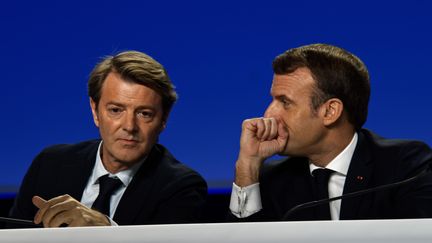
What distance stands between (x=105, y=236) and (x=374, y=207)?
3.20 ft

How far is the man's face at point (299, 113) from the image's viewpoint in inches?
60.7

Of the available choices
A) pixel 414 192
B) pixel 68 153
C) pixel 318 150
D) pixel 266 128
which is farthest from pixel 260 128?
pixel 68 153

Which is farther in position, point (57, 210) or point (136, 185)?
point (136, 185)

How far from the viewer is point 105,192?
1.57 meters

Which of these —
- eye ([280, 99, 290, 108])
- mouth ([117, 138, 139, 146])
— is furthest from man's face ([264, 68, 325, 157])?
mouth ([117, 138, 139, 146])

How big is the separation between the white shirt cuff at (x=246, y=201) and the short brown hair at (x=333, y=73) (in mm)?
247

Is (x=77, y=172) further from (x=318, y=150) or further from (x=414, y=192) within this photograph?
(x=414, y=192)

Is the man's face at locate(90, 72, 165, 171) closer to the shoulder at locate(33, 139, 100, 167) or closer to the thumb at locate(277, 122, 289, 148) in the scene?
the shoulder at locate(33, 139, 100, 167)

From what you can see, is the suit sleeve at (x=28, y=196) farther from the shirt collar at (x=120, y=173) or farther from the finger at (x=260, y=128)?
the finger at (x=260, y=128)

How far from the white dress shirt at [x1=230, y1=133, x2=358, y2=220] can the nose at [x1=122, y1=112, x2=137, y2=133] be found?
0.89 feet

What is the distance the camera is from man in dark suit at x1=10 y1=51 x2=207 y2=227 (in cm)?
154

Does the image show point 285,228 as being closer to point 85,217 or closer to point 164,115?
point 85,217

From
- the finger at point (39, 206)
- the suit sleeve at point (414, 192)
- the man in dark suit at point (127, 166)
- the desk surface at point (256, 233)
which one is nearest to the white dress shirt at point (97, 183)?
the man in dark suit at point (127, 166)

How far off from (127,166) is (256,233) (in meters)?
1.08
